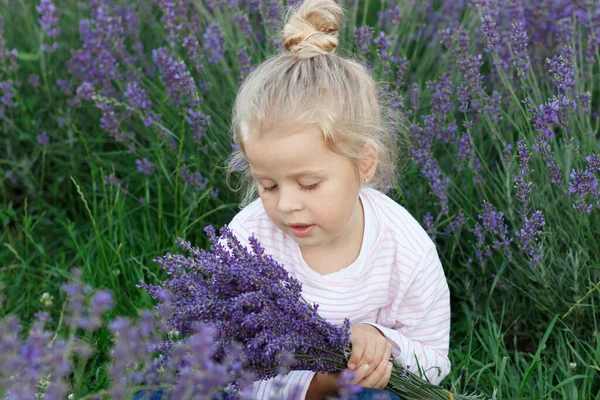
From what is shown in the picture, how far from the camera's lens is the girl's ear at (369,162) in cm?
203

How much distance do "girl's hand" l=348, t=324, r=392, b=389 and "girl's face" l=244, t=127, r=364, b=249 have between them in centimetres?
26

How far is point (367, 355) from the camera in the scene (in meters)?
1.88

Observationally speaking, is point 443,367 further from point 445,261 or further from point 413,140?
point 413,140

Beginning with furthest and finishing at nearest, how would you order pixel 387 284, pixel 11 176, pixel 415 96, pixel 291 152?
pixel 11 176
pixel 415 96
pixel 387 284
pixel 291 152

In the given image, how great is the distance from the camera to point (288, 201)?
6.15 feet

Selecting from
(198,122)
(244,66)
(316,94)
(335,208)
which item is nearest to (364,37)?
(244,66)

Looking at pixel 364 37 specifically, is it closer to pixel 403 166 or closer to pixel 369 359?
pixel 403 166

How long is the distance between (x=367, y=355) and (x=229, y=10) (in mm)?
1932

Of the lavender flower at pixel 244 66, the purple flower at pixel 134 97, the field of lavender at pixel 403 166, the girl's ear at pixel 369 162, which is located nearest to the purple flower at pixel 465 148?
the field of lavender at pixel 403 166

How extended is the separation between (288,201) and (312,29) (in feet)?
1.55

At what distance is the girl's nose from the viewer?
6.15 ft

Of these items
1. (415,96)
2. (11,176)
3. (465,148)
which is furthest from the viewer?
(11,176)

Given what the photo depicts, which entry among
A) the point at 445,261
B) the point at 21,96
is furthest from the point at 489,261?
the point at 21,96

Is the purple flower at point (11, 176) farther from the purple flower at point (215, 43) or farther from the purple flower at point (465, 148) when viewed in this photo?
the purple flower at point (465, 148)
